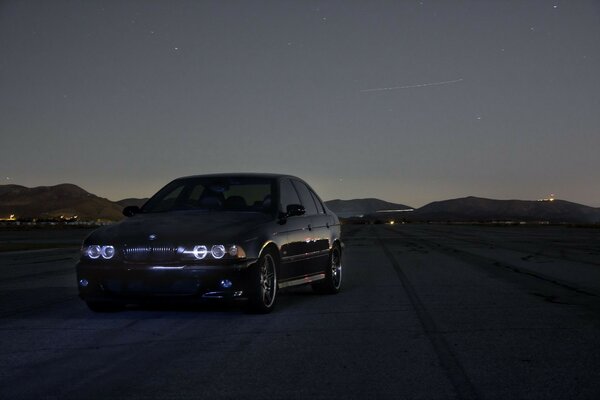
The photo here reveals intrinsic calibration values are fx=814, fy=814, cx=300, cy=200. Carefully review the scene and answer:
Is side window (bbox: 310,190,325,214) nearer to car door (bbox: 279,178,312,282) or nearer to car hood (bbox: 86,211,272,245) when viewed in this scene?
car door (bbox: 279,178,312,282)

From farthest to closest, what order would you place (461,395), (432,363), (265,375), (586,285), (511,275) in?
(511,275), (586,285), (432,363), (265,375), (461,395)

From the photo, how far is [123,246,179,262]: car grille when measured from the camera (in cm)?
859

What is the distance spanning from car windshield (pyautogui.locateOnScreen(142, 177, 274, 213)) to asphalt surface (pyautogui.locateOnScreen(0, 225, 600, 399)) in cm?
129

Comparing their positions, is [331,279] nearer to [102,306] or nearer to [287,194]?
[287,194]

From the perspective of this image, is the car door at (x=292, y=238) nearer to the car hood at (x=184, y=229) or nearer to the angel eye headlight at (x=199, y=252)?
the car hood at (x=184, y=229)

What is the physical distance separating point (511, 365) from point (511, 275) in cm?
892

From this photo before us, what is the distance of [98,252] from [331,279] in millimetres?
3770

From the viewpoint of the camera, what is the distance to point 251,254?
876 centimetres

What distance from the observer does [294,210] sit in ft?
33.1

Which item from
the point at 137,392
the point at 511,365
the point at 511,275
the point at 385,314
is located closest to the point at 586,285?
the point at 511,275

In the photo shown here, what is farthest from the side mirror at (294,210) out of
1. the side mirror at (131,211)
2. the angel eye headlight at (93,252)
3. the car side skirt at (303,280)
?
the angel eye headlight at (93,252)

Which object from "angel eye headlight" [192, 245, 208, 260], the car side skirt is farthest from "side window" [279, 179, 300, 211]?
"angel eye headlight" [192, 245, 208, 260]

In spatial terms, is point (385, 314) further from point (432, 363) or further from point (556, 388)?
point (556, 388)

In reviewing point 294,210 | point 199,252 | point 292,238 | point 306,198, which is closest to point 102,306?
point 199,252
